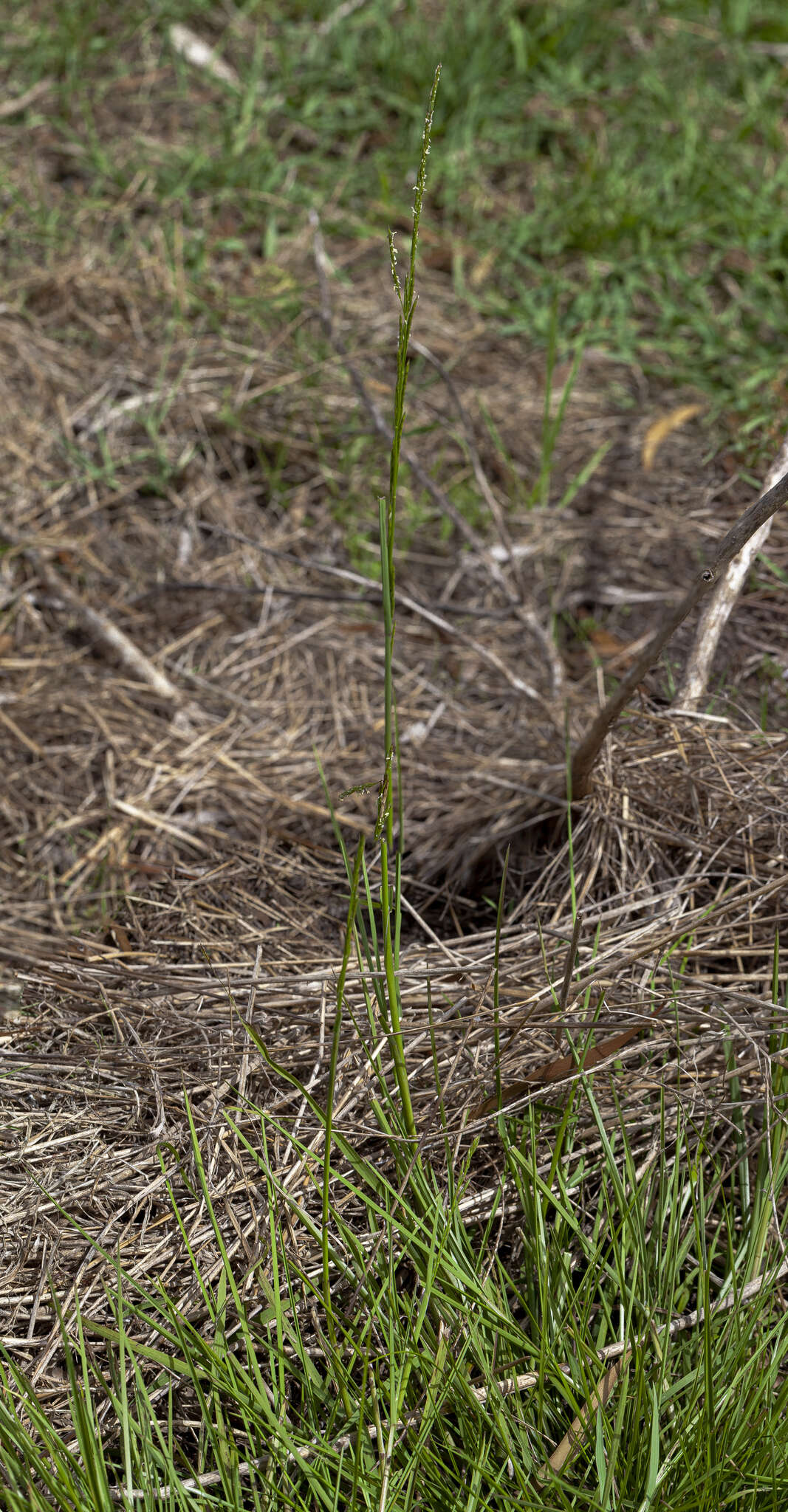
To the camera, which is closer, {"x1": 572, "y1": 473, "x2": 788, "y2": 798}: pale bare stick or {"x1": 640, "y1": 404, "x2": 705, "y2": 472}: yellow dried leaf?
{"x1": 572, "y1": 473, "x2": 788, "y2": 798}: pale bare stick

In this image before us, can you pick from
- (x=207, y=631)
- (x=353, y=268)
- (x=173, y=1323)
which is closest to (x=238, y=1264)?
(x=173, y=1323)

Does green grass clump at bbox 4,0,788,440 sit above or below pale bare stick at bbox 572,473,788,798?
above

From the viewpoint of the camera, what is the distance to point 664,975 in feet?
4.90

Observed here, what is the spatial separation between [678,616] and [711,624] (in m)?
0.46

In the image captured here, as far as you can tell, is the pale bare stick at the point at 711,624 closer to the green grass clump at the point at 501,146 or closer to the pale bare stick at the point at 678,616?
the pale bare stick at the point at 678,616

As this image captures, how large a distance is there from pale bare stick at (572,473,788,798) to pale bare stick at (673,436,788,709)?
0.21m

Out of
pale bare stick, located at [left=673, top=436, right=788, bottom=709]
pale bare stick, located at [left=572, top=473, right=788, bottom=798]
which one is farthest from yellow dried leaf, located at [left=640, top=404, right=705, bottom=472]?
pale bare stick, located at [left=572, top=473, right=788, bottom=798]

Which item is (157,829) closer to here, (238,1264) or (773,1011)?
(238,1264)

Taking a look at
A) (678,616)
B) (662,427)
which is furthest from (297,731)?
(662,427)

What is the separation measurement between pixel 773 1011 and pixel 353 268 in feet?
8.55

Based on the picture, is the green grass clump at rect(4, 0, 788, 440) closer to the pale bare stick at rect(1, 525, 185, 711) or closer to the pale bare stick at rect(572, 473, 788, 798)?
the pale bare stick at rect(1, 525, 185, 711)

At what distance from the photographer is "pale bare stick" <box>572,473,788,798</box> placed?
1.30m

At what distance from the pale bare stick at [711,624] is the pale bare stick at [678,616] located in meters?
0.21

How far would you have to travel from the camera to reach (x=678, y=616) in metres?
1.39
